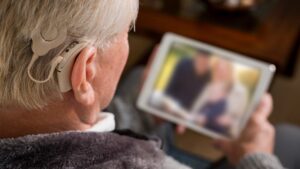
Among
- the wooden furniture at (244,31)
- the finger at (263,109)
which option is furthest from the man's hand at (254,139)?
the wooden furniture at (244,31)

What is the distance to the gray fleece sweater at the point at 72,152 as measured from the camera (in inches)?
24.2

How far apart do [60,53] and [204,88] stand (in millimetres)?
730

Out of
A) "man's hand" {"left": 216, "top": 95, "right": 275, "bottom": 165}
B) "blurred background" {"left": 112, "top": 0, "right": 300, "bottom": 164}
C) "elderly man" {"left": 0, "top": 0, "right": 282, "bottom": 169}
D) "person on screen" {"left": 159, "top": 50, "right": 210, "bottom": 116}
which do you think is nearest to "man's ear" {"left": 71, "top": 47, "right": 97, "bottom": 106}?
"elderly man" {"left": 0, "top": 0, "right": 282, "bottom": 169}

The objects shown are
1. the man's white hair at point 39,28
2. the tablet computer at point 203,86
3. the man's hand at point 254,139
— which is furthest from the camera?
the tablet computer at point 203,86

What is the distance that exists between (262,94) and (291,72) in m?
0.70

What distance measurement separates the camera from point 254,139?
109 cm

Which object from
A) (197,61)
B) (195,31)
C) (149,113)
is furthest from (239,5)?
(149,113)

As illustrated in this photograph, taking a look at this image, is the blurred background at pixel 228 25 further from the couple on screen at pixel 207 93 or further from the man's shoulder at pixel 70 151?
the man's shoulder at pixel 70 151

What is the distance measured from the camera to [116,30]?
0.61 metres

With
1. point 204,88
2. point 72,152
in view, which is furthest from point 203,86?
point 72,152

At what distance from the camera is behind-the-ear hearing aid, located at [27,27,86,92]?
56 cm

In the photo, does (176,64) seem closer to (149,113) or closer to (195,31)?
(149,113)

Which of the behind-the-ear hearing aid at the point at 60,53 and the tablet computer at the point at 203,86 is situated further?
the tablet computer at the point at 203,86

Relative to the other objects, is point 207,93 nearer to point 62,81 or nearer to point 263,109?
point 263,109
